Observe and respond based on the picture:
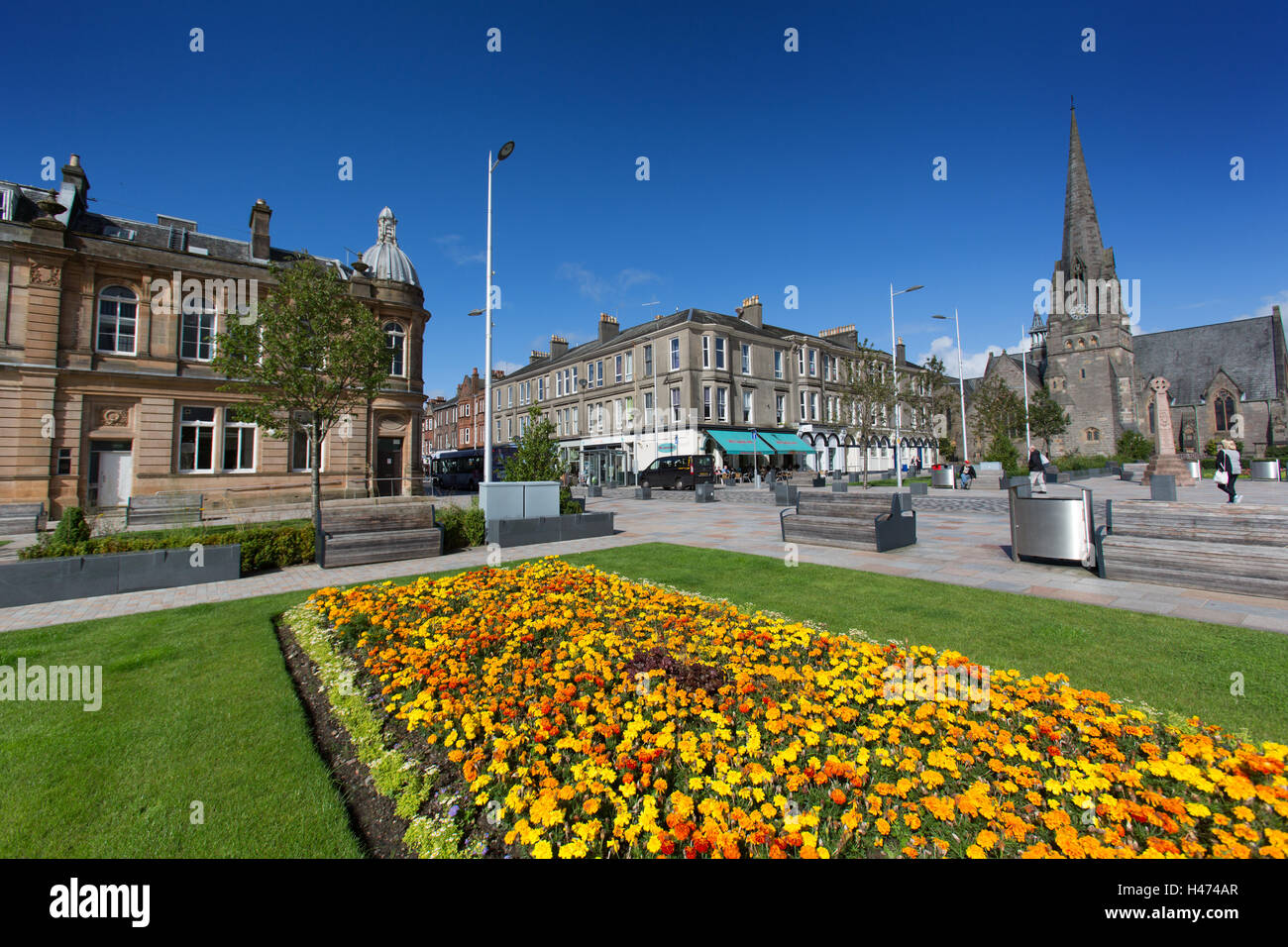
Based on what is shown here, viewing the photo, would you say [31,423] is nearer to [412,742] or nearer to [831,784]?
[412,742]

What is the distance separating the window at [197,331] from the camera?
2320 cm

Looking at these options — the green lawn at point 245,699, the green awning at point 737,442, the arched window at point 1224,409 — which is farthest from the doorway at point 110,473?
the arched window at point 1224,409

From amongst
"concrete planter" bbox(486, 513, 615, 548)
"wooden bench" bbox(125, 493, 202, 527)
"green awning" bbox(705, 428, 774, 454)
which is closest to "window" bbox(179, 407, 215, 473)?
"wooden bench" bbox(125, 493, 202, 527)

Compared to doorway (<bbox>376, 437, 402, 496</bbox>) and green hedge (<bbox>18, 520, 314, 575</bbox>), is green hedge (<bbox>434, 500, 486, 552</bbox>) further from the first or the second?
doorway (<bbox>376, 437, 402, 496</bbox>)

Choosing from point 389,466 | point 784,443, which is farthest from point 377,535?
point 784,443

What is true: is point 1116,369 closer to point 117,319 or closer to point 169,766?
point 169,766

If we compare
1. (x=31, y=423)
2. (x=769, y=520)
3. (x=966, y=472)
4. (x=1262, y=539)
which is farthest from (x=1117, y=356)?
(x=31, y=423)

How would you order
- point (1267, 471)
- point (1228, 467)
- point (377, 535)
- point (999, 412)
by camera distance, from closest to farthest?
point (377, 535) < point (1228, 467) < point (1267, 471) < point (999, 412)

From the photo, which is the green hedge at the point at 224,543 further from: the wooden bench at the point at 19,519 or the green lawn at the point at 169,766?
the wooden bench at the point at 19,519

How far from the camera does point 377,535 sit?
10836 mm

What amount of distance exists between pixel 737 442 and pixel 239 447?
2966 centimetres

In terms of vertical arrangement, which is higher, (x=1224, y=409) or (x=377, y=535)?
(x=1224, y=409)
